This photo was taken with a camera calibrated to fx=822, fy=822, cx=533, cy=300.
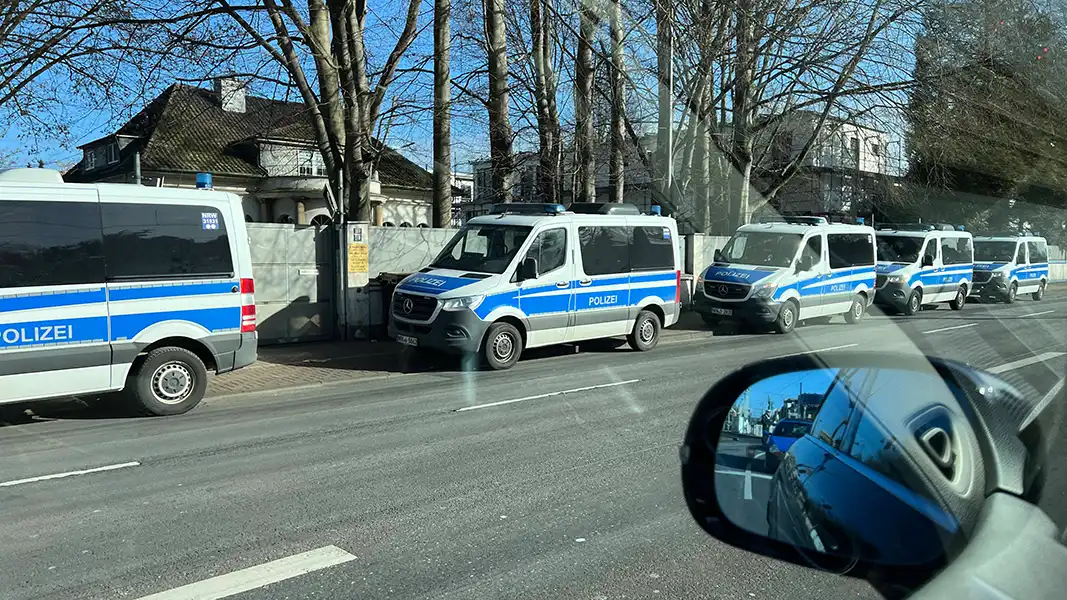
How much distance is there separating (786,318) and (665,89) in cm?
674

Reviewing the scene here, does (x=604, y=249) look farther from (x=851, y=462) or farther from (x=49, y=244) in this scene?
(x=851, y=462)

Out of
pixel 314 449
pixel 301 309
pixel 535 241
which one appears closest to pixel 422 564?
pixel 314 449

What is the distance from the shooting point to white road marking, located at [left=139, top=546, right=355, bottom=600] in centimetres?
390

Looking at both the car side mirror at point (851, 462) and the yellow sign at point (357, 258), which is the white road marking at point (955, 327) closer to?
the yellow sign at point (357, 258)

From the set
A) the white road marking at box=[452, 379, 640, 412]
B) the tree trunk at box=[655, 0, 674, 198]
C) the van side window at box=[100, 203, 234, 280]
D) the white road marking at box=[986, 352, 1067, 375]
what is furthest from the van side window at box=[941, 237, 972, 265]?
the van side window at box=[100, 203, 234, 280]

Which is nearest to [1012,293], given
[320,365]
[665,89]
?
[665,89]

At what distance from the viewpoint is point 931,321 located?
18.6 m

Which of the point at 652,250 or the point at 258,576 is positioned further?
the point at 652,250

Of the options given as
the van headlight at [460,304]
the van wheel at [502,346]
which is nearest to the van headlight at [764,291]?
the van wheel at [502,346]

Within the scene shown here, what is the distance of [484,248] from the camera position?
12281 mm

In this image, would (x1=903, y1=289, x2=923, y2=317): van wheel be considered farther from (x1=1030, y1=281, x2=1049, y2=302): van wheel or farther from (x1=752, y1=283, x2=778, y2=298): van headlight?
(x1=1030, y1=281, x2=1049, y2=302): van wheel

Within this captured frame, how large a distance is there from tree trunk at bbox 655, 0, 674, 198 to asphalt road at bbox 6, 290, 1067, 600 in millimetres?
10934

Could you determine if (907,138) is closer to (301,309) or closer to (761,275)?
(761,275)

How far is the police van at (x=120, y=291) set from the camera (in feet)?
25.8
